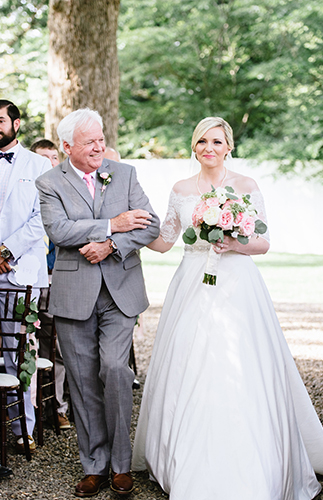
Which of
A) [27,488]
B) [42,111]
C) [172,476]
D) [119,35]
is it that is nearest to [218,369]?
[172,476]

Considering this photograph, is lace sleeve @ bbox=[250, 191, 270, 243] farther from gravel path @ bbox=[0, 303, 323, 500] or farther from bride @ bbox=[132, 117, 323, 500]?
gravel path @ bbox=[0, 303, 323, 500]

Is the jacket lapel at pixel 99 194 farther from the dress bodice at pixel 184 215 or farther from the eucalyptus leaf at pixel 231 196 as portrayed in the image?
the eucalyptus leaf at pixel 231 196

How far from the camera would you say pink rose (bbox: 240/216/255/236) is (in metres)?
3.26

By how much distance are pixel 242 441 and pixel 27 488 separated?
4.59 feet

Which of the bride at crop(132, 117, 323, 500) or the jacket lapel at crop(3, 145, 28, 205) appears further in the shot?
the jacket lapel at crop(3, 145, 28, 205)

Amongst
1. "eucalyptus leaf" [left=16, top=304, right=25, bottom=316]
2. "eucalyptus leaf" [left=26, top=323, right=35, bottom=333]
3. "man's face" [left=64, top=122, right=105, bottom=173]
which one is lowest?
"eucalyptus leaf" [left=26, top=323, right=35, bottom=333]

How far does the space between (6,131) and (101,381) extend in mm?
2057

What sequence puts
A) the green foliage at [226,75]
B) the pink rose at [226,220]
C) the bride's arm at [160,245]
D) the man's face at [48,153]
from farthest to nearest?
the green foliage at [226,75]
the man's face at [48,153]
the bride's arm at [160,245]
the pink rose at [226,220]

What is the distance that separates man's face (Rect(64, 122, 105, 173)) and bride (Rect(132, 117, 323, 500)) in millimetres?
668

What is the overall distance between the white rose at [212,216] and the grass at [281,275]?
6.03m

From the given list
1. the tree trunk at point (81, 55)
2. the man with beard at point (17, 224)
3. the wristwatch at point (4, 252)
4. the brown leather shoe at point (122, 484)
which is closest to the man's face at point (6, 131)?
the man with beard at point (17, 224)

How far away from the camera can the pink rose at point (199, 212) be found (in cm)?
333

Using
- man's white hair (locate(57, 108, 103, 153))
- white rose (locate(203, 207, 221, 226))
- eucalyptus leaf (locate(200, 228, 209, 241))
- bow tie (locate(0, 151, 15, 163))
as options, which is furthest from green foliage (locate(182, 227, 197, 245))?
bow tie (locate(0, 151, 15, 163))

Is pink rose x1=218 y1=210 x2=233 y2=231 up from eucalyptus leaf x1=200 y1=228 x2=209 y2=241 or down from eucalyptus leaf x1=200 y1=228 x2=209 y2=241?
up
